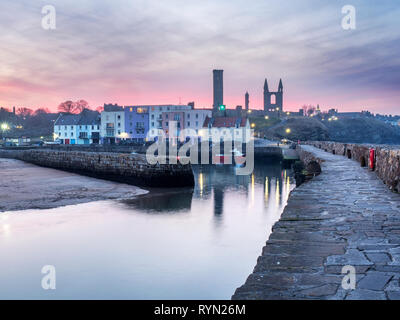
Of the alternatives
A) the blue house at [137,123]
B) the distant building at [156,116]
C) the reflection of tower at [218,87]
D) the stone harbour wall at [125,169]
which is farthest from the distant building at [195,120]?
the stone harbour wall at [125,169]

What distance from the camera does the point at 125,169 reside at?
29.8 meters

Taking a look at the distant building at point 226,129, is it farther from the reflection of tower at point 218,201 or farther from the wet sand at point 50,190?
the wet sand at point 50,190

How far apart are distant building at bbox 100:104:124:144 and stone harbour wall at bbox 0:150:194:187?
6666 centimetres

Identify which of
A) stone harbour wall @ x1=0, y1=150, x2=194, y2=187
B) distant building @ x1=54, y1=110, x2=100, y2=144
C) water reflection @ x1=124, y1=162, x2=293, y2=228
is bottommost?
water reflection @ x1=124, y1=162, x2=293, y2=228

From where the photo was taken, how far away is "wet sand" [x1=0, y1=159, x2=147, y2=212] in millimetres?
20272

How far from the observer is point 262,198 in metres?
27.2

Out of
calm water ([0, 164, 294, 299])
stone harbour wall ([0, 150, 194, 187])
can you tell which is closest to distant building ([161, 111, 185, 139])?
stone harbour wall ([0, 150, 194, 187])

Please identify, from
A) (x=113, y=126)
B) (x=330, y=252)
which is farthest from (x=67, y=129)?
(x=330, y=252)

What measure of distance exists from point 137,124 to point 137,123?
0.90 feet

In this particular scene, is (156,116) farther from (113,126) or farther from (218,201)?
(218,201)

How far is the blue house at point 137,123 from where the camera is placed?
334 ft

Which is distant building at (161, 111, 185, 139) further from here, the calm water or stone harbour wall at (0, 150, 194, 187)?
the calm water
